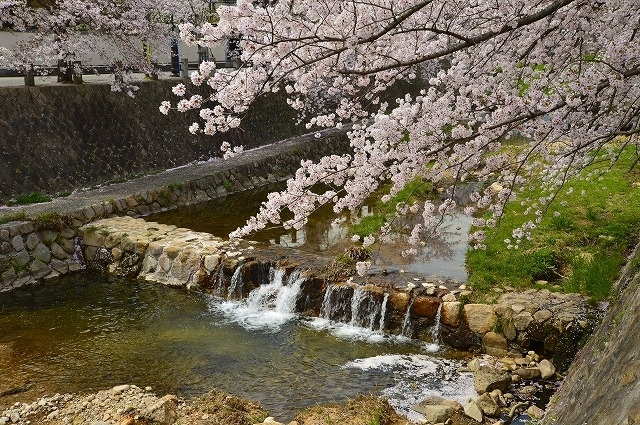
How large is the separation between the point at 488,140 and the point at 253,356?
4320 mm

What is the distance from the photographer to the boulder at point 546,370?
682cm

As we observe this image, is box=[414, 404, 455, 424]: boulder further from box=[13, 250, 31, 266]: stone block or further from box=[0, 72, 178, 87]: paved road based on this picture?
box=[0, 72, 178, 87]: paved road

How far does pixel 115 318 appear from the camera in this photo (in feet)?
30.2

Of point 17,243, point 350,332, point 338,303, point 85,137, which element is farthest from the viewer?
point 85,137

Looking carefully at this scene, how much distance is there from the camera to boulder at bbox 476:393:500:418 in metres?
6.05

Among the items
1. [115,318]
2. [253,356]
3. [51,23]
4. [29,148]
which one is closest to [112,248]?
[115,318]

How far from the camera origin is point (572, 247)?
9578 millimetres

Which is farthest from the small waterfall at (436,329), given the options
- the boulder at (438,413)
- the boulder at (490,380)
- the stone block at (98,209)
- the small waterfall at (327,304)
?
the stone block at (98,209)

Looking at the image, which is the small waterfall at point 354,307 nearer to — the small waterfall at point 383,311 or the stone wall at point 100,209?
the small waterfall at point 383,311

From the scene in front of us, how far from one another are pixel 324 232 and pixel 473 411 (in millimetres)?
7457

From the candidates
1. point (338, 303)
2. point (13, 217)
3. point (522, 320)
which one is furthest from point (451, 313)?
point (13, 217)

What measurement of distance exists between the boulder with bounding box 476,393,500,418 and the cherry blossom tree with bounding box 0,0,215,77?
1361cm

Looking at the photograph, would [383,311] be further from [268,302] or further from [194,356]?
[194,356]

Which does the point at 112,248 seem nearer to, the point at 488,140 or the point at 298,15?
the point at 298,15
